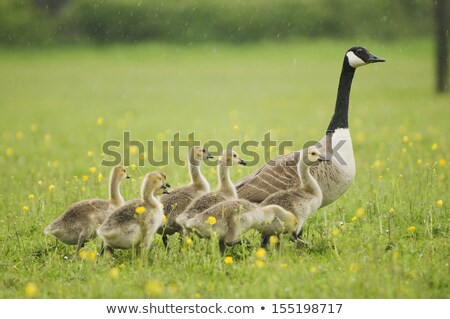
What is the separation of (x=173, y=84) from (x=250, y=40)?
901 centimetres

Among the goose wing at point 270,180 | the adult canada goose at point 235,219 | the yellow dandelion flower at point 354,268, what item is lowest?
the yellow dandelion flower at point 354,268

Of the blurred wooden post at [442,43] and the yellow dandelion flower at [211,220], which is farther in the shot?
the blurred wooden post at [442,43]

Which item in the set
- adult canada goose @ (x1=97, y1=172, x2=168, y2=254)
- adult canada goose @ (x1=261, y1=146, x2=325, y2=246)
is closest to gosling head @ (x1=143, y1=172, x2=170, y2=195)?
adult canada goose @ (x1=97, y1=172, x2=168, y2=254)

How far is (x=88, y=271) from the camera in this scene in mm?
6574

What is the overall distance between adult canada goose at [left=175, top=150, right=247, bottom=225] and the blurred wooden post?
1677 centimetres

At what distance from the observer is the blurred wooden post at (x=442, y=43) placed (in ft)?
73.0

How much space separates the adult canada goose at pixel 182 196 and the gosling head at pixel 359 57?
241 centimetres

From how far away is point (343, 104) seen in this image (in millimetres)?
8828

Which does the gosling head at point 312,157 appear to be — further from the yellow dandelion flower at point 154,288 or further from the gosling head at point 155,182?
the yellow dandelion flower at point 154,288

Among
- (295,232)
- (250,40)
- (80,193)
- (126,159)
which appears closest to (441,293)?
(295,232)

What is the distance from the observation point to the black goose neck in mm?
8555

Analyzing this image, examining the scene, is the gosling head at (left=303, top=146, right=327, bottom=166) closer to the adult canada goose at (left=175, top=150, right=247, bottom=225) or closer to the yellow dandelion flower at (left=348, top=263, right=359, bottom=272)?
the adult canada goose at (left=175, top=150, right=247, bottom=225)

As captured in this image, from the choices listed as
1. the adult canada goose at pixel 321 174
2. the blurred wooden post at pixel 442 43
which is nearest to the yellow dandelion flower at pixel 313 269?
the adult canada goose at pixel 321 174
